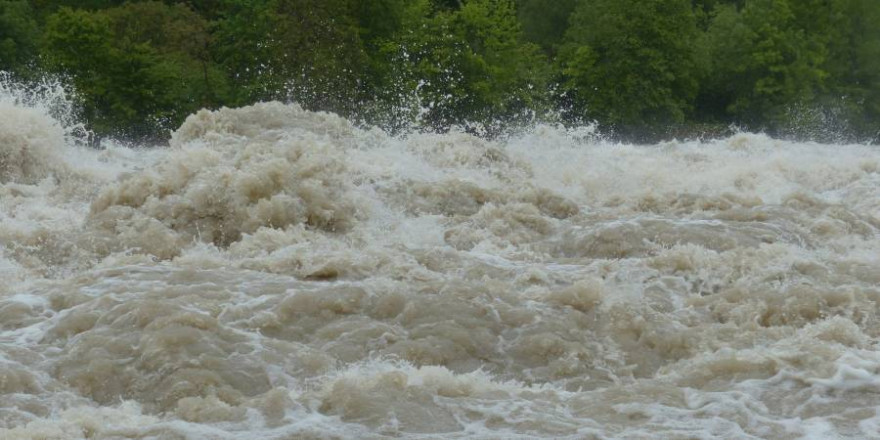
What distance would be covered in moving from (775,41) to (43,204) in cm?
2813

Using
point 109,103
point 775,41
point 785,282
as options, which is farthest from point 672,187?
point 775,41

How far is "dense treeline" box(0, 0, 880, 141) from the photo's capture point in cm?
3050

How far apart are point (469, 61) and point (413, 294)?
23126 millimetres

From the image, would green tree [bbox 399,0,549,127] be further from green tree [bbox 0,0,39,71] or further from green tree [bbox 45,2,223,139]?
green tree [bbox 0,0,39,71]

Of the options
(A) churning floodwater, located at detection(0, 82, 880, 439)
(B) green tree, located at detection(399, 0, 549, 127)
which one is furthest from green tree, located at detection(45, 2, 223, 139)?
(A) churning floodwater, located at detection(0, 82, 880, 439)

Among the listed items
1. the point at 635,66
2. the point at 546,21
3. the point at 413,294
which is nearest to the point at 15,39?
the point at 635,66

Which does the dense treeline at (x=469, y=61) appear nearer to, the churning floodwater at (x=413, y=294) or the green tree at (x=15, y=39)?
the green tree at (x=15, y=39)

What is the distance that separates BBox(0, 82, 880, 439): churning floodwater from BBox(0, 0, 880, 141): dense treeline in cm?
1258

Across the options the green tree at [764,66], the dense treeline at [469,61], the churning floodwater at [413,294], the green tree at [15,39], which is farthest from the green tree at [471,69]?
the churning floodwater at [413,294]

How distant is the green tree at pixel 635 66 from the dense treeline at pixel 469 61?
0.16ft

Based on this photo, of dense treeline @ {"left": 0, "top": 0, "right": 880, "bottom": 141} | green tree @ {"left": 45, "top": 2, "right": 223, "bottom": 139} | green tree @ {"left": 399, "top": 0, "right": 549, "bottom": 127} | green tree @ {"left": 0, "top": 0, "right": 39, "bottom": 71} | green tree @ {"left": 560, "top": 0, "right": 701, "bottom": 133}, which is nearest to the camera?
green tree @ {"left": 45, "top": 2, "right": 223, "bottom": 139}

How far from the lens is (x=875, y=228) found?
14.5 metres

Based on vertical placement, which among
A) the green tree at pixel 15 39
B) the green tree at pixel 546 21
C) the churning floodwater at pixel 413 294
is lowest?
the churning floodwater at pixel 413 294

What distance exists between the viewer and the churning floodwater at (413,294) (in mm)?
8336
